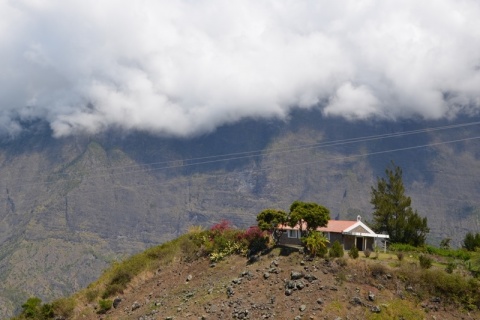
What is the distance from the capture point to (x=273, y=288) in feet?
162

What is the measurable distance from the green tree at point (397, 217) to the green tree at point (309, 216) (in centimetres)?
2073

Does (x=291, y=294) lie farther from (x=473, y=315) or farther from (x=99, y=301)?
(x=99, y=301)

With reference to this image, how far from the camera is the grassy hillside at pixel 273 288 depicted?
4619cm

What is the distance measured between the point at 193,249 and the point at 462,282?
28.0 m

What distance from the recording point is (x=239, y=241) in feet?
196

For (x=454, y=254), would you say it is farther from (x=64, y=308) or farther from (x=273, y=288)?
(x=64, y=308)

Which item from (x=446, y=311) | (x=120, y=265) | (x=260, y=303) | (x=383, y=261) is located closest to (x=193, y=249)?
(x=120, y=265)

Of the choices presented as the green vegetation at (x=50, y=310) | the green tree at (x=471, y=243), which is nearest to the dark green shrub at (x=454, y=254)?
the green tree at (x=471, y=243)

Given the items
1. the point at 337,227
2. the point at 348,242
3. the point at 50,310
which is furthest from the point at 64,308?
the point at 348,242

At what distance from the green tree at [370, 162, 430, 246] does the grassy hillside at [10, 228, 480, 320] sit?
9139 millimetres

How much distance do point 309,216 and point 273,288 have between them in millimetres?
9180

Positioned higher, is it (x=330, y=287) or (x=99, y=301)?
(x=330, y=287)

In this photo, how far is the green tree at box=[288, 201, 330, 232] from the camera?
55.8m

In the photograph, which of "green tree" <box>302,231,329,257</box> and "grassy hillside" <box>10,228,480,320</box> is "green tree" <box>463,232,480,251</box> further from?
"green tree" <box>302,231,329,257</box>
